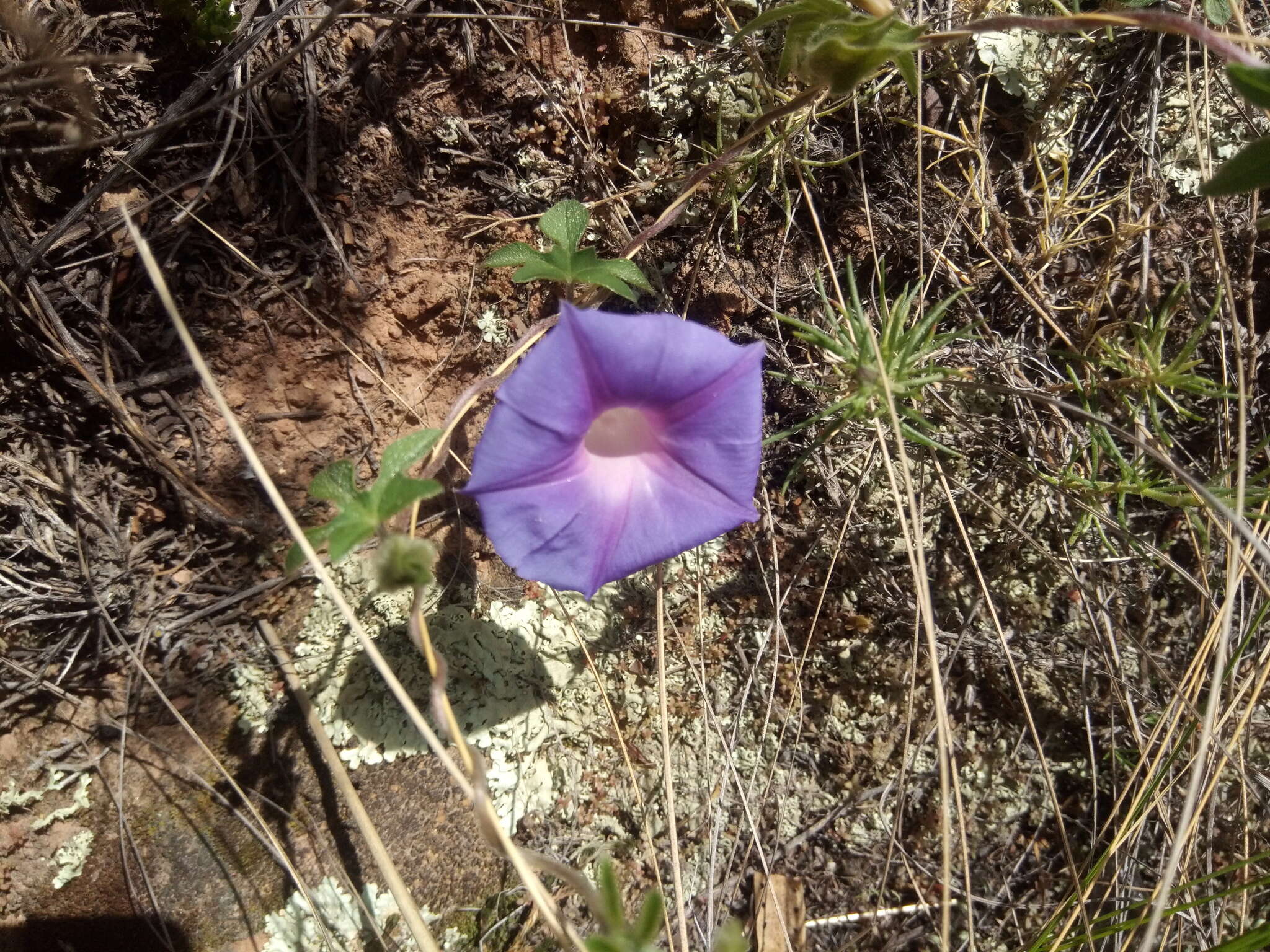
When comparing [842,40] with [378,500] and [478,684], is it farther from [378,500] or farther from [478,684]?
[478,684]

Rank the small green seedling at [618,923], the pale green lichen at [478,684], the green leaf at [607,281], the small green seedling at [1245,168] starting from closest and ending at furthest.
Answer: the small green seedling at [618,923] → the small green seedling at [1245,168] → the green leaf at [607,281] → the pale green lichen at [478,684]

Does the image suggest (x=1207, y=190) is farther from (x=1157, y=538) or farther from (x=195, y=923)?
(x=195, y=923)

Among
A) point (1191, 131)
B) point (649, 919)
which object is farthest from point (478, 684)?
point (1191, 131)

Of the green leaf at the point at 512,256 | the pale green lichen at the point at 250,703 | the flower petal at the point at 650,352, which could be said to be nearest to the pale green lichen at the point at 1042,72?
the flower petal at the point at 650,352

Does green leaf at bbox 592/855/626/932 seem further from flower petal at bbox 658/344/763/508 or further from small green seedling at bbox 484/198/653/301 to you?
small green seedling at bbox 484/198/653/301

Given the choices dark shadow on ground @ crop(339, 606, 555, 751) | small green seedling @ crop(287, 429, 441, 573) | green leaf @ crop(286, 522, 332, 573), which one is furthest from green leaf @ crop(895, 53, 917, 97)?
dark shadow on ground @ crop(339, 606, 555, 751)

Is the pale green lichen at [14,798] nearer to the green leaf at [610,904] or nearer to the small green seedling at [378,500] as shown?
the small green seedling at [378,500]

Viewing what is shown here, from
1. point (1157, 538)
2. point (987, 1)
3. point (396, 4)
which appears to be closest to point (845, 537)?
point (1157, 538)

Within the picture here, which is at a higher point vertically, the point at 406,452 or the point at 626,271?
the point at 626,271
